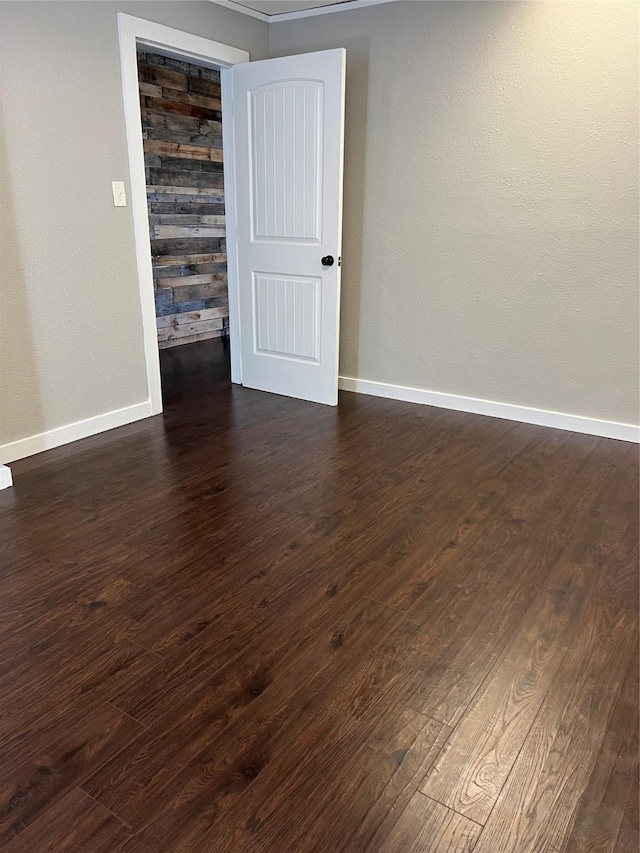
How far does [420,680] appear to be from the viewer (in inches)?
66.6

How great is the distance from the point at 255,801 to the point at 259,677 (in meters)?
0.38

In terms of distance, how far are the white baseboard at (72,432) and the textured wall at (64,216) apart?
0.12 feet

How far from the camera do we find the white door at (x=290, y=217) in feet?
11.6

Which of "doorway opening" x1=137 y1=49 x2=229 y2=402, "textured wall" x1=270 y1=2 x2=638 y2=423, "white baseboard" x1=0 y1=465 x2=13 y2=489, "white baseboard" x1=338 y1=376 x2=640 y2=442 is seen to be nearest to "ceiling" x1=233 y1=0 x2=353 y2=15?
"textured wall" x1=270 y1=2 x2=638 y2=423

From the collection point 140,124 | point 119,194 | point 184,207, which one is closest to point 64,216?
point 119,194

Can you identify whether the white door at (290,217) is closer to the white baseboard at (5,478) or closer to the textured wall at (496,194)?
the textured wall at (496,194)

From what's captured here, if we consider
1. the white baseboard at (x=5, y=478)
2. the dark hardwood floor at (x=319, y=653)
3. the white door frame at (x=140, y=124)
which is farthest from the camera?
the white door frame at (x=140, y=124)

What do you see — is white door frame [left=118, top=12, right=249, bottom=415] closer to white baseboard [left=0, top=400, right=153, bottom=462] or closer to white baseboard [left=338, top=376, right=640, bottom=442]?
white baseboard [left=0, top=400, right=153, bottom=462]

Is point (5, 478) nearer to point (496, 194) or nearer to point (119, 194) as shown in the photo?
point (119, 194)

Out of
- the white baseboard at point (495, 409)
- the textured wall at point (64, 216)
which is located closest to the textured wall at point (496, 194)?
the white baseboard at point (495, 409)

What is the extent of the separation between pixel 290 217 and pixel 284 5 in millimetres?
1269

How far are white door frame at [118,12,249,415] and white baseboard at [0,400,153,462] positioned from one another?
143 millimetres

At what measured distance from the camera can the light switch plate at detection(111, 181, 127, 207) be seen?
3.27 meters

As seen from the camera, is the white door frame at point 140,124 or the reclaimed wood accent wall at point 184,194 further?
the reclaimed wood accent wall at point 184,194
